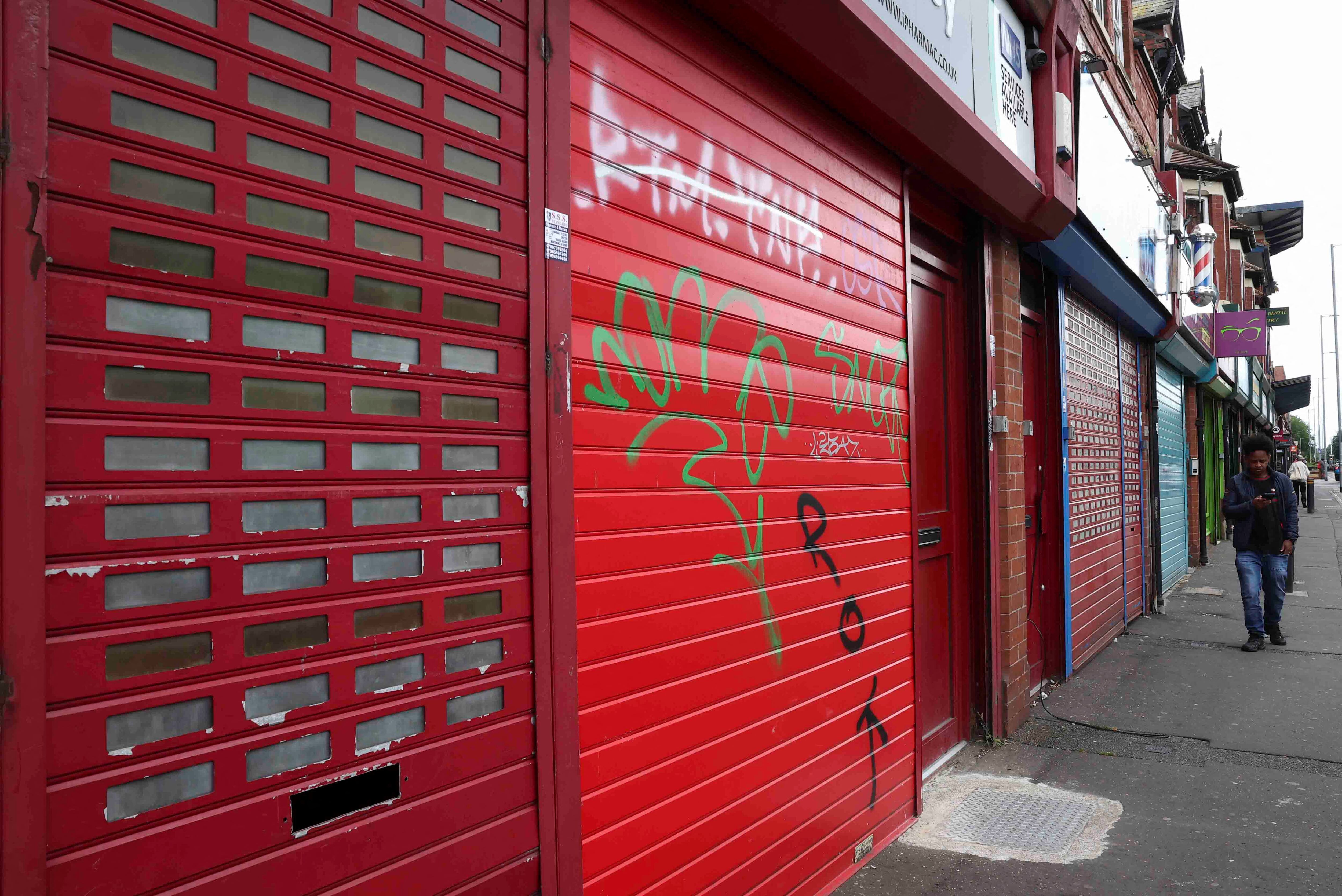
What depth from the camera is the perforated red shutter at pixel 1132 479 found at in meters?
9.59

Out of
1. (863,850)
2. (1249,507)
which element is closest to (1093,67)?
(1249,507)

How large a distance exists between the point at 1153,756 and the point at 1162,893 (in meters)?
1.98

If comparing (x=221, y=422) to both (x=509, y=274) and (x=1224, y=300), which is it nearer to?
(x=509, y=274)

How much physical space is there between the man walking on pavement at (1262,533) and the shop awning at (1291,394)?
99.4 ft

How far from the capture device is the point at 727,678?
9.71ft

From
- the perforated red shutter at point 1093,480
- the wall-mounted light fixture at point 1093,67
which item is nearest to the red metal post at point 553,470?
the perforated red shutter at point 1093,480

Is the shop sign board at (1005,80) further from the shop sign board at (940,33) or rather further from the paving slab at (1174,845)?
the paving slab at (1174,845)

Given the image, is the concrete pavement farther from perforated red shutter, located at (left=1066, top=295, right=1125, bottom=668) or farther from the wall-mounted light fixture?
the wall-mounted light fixture

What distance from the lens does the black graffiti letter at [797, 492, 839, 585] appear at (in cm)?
343

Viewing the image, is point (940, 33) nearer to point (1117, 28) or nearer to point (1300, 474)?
point (1117, 28)

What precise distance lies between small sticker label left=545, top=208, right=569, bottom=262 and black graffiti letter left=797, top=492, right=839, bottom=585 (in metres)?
1.54

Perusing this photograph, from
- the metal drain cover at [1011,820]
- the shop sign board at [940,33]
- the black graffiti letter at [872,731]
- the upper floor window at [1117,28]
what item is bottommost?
the metal drain cover at [1011,820]

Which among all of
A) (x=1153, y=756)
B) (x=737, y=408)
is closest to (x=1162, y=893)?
(x=1153, y=756)

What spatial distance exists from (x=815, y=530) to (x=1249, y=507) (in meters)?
6.90
